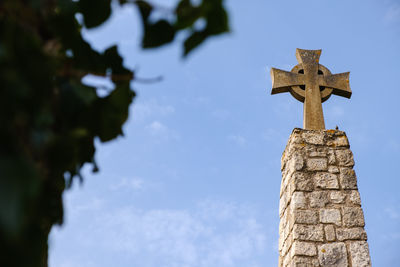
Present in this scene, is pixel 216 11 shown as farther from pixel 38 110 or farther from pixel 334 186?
pixel 334 186

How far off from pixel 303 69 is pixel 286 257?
1.95 metres

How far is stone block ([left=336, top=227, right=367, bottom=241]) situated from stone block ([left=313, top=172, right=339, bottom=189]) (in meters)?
0.39

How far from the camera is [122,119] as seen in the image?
790 millimetres

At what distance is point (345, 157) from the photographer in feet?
12.5

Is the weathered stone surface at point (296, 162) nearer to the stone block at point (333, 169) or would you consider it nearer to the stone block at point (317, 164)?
the stone block at point (317, 164)

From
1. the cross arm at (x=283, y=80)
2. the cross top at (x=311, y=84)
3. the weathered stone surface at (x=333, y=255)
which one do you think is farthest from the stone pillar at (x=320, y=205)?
the cross arm at (x=283, y=80)

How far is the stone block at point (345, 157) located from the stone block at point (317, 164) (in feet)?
0.44

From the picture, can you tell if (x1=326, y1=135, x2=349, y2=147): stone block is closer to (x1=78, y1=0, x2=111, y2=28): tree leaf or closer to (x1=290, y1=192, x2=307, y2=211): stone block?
(x1=290, y1=192, x2=307, y2=211): stone block

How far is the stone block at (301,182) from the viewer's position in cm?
361

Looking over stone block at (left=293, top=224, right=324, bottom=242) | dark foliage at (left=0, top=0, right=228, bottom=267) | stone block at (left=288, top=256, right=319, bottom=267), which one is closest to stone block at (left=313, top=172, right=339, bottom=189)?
stone block at (left=293, top=224, right=324, bottom=242)

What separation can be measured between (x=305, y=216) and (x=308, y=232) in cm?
14

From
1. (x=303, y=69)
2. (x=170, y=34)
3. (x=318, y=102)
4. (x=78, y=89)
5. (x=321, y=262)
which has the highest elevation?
(x=303, y=69)

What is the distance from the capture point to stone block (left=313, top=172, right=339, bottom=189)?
143 inches

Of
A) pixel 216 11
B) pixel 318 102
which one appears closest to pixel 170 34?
pixel 216 11
